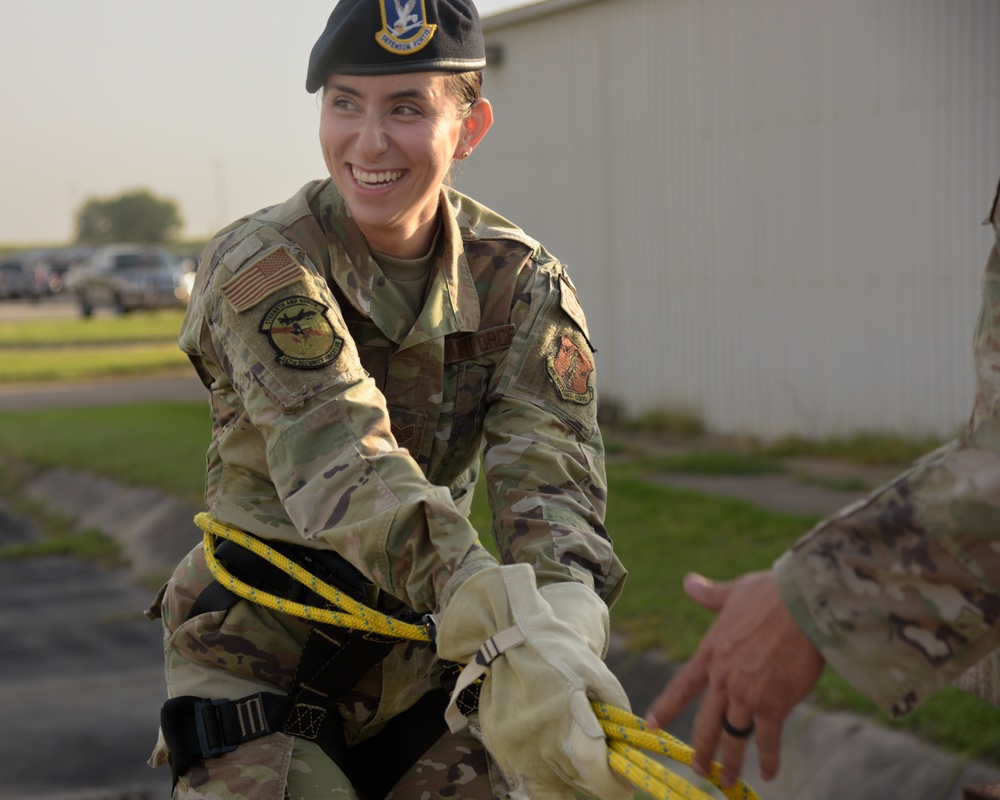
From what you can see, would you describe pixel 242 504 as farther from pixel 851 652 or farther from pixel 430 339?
pixel 851 652

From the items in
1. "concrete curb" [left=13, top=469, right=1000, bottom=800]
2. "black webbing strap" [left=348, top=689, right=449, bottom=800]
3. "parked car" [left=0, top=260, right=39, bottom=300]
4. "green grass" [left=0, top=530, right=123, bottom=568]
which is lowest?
"parked car" [left=0, top=260, right=39, bottom=300]

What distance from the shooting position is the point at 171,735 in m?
2.55

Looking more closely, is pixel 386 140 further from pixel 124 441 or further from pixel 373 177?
pixel 124 441

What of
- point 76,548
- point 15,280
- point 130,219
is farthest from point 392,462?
point 130,219

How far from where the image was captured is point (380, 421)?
2.53 metres

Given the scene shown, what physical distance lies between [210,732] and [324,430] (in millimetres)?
→ 606

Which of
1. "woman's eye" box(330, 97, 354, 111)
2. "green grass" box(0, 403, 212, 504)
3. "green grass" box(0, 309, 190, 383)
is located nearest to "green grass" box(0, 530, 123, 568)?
"green grass" box(0, 403, 212, 504)

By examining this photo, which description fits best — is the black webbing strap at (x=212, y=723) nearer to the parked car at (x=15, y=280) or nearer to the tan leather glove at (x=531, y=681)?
the tan leather glove at (x=531, y=681)

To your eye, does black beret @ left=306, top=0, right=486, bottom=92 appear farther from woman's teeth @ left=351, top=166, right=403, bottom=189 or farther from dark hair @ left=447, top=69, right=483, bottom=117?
woman's teeth @ left=351, top=166, right=403, bottom=189

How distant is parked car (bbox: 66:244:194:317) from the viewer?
34.8 meters

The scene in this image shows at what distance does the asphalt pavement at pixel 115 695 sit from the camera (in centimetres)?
486

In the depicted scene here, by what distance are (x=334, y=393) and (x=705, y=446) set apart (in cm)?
942

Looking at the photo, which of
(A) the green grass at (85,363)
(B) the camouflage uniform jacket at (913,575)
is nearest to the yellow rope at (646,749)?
(B) the camouflage uniform jacket at (913,575)

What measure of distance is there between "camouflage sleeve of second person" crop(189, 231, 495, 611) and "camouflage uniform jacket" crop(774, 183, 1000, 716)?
1.90ft
